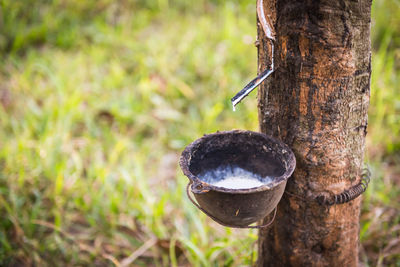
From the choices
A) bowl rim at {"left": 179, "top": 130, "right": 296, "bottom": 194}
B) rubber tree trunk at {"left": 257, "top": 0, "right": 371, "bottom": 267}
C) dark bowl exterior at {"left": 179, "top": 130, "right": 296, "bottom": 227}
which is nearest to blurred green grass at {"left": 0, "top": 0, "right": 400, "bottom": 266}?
rubber tree trunk at {"left": 257, "top": 0, "right": 371, "bottom": 267}

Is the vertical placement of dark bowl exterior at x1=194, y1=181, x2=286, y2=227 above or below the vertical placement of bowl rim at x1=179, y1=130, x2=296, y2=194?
below

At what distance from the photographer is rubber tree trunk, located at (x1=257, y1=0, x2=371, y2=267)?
1182 millimetres

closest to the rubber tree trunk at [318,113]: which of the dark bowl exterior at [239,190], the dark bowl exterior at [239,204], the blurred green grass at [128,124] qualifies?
the dark bowl exterior at [239,190]

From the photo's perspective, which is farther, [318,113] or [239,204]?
[318,113]

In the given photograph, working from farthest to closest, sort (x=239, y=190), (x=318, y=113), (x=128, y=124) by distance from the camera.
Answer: (x=128, y=124), (x=318, y=113), (x=239, y=190)

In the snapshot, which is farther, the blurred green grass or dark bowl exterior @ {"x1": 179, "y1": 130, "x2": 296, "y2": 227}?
the blurred green grass

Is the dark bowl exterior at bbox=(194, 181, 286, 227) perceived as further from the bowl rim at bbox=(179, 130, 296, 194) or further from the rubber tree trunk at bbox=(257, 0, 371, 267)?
the rubber tree trunk at bbox=(257, 0, 371, 267)

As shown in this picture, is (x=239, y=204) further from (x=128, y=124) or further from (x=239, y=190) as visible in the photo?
(x=128, y=124)

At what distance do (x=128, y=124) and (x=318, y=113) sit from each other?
2377 millimetres

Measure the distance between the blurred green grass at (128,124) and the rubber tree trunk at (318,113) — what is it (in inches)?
20.4

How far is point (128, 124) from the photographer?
333 centimetres

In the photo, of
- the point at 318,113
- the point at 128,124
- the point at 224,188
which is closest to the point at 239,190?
the point at 224,188

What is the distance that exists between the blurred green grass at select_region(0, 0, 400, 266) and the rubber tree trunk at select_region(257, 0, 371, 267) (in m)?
0.52

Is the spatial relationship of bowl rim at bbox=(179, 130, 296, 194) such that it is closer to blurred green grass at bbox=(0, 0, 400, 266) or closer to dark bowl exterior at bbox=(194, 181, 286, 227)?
dark bowl exterior at bbox=(194, 181, 286, 227)
